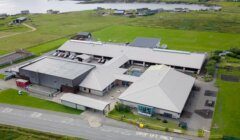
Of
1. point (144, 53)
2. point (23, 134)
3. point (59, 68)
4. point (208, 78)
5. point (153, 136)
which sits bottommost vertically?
point (23, 134)

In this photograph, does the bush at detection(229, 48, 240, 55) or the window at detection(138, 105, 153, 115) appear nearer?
the window at detection(138, 105, 153, 115)

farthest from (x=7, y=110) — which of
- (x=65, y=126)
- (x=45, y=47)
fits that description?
(x=45, y=47)

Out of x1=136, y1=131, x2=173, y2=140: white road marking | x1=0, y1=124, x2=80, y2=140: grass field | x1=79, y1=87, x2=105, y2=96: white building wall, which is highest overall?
x1=79, y1=87, x2=105, y2=96: white building wall

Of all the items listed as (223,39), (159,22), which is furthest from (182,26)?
(223,39)

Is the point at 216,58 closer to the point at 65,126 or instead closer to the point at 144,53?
the point at 144,53

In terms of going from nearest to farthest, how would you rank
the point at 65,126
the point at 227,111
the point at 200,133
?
the point at 200,133 < the point at 65,126 < the point at 227,111

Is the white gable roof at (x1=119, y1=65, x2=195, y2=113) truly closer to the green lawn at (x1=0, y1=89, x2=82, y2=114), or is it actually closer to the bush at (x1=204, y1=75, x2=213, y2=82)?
the bush at (x1=204, y1=75, x2=213, y2=82)

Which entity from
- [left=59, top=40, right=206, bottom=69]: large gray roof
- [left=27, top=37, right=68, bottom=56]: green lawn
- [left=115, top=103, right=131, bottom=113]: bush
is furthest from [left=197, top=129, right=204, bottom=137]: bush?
[left=27, top=37, right=68, bottom=56]: green lawn
